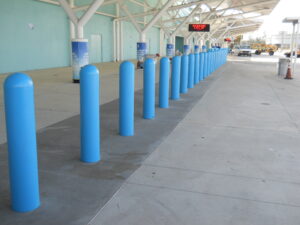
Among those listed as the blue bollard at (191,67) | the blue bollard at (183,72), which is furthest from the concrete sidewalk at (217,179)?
the blue bollard at (191,67)

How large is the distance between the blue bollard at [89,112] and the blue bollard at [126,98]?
133 centimetres

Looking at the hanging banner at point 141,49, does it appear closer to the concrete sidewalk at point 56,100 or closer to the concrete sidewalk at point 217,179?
the concrete sidewalk at point 56,100

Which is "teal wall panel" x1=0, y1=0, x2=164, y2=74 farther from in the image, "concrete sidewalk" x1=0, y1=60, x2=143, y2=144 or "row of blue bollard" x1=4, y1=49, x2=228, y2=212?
"row of blue bollard" x1=4, y1=49, x2=228, y2=212

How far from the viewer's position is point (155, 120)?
6836 millimetres

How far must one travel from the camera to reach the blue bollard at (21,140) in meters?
2.85

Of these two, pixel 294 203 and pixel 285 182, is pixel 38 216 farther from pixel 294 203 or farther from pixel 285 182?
Answer: pixel 285 182

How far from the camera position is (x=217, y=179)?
391 centimetres

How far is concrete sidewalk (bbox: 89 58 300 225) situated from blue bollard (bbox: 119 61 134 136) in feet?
2.45

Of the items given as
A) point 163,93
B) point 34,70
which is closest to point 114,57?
point 34,70

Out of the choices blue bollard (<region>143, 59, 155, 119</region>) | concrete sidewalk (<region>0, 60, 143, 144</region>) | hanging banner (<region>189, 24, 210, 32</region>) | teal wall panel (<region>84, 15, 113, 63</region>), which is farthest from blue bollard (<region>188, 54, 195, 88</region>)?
hanging banner (<region>189, 24, 210, 32</region>)

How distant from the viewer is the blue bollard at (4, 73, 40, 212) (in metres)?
2.85

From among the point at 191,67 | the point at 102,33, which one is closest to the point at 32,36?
the point at 102,33

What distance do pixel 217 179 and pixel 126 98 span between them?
2354 millimetres

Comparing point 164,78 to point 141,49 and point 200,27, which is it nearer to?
point 141,49
